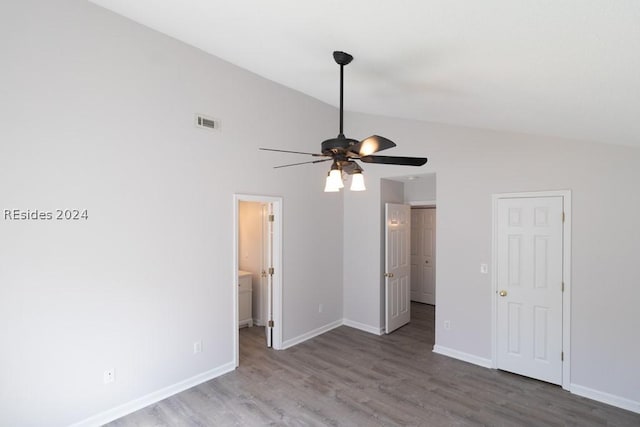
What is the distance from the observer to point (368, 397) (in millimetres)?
3379

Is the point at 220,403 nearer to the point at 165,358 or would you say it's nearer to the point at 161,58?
the point at 165,358

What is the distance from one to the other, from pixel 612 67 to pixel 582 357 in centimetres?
317

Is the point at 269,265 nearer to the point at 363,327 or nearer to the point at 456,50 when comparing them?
the point at 363,327

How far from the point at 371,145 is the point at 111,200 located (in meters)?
2.48

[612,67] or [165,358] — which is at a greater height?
[612,67]

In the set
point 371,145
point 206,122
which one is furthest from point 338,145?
point 206,122

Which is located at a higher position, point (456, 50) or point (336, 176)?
point (456, 50)

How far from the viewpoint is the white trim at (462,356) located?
13.3 ft

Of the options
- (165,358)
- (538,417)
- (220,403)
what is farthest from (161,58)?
(538,417)

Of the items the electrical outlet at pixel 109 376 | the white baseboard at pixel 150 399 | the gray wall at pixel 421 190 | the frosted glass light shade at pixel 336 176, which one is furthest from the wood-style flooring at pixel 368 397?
the gray wall at pixel 421 190

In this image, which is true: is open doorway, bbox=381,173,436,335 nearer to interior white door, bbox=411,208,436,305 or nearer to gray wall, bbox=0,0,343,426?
interior white door, bbox=411,208,436,305

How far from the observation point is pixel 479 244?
13.5ft

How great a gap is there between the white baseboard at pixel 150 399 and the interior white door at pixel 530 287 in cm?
344

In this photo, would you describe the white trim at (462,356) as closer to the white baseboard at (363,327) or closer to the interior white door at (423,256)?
the white baseboard at (363,327)
